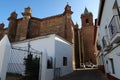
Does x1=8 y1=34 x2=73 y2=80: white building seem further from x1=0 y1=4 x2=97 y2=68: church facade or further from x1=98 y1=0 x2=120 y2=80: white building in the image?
x1=98 y1=0 x2=120 y2=80: white building

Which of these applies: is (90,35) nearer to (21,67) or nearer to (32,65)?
(21,67)

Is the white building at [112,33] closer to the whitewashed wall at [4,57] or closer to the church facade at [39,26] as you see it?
the whitewashed wall at [4,57]

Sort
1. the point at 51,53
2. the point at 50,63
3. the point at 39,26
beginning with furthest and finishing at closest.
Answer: the point at 39,26
the point at 51,53
the point at 50,63

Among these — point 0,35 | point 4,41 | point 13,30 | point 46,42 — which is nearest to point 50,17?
point 13,30

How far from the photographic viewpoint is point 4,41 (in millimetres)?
5523

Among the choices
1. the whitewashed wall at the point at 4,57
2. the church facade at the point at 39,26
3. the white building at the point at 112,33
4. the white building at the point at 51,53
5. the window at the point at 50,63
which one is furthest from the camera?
the church facade at the point at 39,26

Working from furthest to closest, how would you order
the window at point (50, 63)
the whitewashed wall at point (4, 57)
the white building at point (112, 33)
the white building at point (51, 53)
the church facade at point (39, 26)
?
the church facade at point (39, 26) < the white building at point (51, 53) < the window at point (50, 63) < the white building at point (112, 33) < the whitewashed wall at point (4, 57)

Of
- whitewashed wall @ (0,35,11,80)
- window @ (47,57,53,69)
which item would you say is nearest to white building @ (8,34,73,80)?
window @ (47,57,53,69)

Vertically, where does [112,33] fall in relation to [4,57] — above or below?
above

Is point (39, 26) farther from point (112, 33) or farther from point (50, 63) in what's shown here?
point (112, 33)

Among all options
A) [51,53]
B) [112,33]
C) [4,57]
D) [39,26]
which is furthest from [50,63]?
[39,26]

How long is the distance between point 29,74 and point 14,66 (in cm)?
693

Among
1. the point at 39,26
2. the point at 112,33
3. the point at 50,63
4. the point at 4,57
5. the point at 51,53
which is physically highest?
the point at 39,26

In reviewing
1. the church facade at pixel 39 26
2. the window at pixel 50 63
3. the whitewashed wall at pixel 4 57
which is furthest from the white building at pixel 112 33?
the church facade at pixel 39 26
